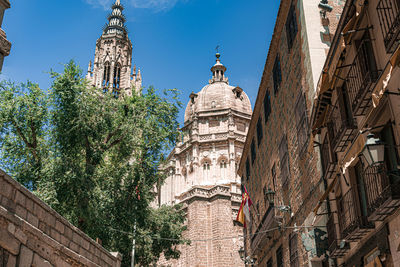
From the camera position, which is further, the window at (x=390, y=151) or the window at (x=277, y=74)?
the window at (x=277, y=74)

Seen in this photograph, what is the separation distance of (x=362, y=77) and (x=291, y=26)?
6.80m

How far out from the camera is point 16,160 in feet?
62.1

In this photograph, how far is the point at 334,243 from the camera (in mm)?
10914

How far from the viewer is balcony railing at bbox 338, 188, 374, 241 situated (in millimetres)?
8891

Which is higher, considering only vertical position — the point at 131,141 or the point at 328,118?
the point at 131,141

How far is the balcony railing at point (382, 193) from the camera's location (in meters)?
7.30

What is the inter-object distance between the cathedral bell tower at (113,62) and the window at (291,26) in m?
54.7

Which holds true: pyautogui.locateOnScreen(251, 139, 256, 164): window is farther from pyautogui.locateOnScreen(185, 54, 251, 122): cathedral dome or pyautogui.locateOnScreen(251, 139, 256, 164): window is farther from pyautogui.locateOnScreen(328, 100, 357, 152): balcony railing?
pyautogui.locateOnScreen(185, 54, 251, 122): cathedral dome

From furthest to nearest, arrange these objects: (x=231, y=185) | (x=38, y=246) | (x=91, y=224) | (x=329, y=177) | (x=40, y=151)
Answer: (x=231, y=185) < (x=40, y=151) < (x=91, y=224) < (x=329, y=177) < (x=38, y=246)

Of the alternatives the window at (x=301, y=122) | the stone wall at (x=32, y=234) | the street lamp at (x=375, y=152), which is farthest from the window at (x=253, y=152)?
the street lamp at (x=375, y=152)

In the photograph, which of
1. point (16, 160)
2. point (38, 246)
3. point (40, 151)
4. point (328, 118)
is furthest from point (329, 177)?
point (16, 160)

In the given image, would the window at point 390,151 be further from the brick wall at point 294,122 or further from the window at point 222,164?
the window at point 222,164

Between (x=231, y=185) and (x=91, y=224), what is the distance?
33.1 meters

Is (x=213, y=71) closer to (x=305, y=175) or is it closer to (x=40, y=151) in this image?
(x=40, y=151)
